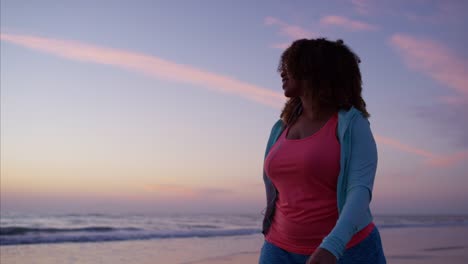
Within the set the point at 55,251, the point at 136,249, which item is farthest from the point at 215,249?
the point at 55,251

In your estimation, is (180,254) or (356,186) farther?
(180,254)

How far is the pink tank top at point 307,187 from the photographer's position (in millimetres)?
1875

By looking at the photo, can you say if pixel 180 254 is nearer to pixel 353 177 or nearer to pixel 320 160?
pixel 320 160

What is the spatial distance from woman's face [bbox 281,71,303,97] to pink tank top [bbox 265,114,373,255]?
0.18 metres

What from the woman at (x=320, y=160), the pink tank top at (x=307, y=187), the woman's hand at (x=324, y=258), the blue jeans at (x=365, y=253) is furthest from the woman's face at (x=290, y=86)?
the woman's hand at (x=324, y=258)

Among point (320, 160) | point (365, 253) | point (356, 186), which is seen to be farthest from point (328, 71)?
point (365, 253)

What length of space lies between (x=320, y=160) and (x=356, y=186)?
0.21 m

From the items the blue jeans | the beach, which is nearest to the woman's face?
the blue jeans

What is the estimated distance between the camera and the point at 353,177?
173cm

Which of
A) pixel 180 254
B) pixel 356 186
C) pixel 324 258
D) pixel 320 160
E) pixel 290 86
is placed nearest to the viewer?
pixel 324 258

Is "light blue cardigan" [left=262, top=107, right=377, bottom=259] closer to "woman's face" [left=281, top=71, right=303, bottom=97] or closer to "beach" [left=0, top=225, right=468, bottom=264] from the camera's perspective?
"woman's face" [left=281, top=71, right=303, bottom=97]

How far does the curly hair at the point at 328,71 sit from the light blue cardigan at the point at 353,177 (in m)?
0.08

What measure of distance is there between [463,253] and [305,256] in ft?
28.3

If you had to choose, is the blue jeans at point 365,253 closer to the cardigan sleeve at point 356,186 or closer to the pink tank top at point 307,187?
the pink tank top at point 307,187
